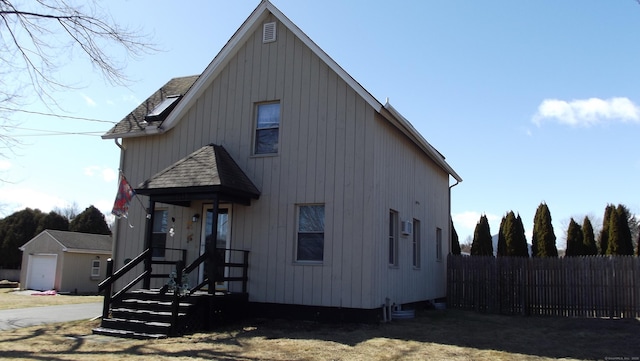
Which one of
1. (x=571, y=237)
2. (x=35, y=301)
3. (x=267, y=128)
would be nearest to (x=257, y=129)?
(x=267, y=128)

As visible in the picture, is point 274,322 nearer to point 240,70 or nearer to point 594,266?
point 240,70

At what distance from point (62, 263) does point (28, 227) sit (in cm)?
1258

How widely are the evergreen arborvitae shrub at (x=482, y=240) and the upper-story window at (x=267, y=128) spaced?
51.2 feet

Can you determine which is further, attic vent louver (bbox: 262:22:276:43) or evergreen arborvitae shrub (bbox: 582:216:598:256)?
evergreen arborvitae shrub (bbox: 582:216:598:256)

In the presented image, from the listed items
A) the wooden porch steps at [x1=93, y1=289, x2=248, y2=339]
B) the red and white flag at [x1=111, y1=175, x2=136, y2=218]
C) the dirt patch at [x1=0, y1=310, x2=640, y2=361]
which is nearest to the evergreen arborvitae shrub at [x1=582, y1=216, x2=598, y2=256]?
the dirt patch at [x1=0, y1=310, x2=640, y2=361]

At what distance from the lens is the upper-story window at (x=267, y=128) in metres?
12.9

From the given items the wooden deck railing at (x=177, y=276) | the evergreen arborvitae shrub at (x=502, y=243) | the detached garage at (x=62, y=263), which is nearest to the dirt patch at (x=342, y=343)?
the wooden deck railing at (x=177, y=276)

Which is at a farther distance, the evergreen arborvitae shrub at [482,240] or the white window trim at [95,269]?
the white window trim at [95,269]

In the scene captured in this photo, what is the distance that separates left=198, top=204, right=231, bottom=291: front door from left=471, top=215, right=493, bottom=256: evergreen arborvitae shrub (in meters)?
15.9

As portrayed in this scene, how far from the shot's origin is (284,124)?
1269cm

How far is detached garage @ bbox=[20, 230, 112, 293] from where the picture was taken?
31344 mm

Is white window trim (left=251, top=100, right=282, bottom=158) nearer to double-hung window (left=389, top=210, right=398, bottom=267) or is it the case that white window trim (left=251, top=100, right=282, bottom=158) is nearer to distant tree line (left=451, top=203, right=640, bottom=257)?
double-hung window (left=389, top=210, right=398, bottom=267)

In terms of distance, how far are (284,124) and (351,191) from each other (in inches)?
97.2

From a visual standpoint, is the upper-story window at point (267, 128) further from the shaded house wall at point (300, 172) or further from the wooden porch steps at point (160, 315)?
the wooden porch steps at point (160, 315)
